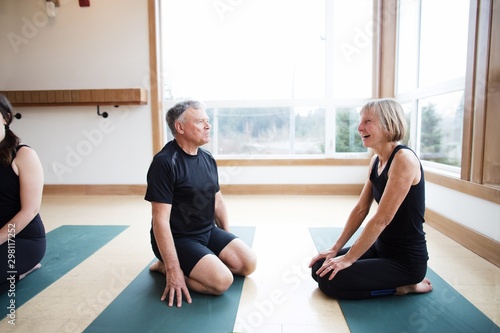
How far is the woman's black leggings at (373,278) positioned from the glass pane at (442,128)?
1.70 m

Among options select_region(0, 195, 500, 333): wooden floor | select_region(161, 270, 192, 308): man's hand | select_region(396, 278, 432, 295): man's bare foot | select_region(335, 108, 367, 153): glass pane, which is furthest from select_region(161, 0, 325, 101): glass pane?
select_region(161, 270, 192, 308): man's hand

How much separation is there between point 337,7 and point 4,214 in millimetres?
4290

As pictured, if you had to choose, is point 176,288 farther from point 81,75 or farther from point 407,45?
point 81,75

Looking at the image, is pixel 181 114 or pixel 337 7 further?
pixel 337 7

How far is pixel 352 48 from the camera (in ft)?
15.1

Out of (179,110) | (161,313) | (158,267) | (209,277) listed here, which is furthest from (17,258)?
(179,110)

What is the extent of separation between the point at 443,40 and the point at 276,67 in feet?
6.73

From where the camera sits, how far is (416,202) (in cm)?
172

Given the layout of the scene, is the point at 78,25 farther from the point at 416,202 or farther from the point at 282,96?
the point at 416,202

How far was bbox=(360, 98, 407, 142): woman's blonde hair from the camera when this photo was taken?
1.73 metres

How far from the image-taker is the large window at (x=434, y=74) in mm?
2982

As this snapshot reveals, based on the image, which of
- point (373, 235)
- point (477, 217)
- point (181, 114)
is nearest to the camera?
point (373, 235)

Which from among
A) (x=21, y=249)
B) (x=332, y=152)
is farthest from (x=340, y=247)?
(x=332, y=152)

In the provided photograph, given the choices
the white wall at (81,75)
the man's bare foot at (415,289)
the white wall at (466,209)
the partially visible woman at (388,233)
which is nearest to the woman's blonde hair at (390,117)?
the partially visible woman at (388,233)
